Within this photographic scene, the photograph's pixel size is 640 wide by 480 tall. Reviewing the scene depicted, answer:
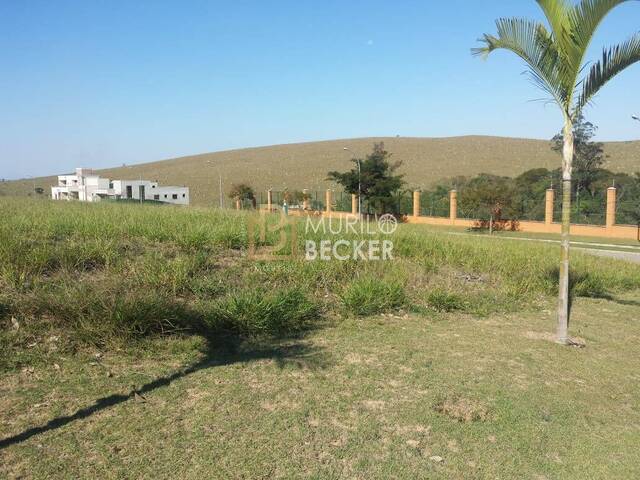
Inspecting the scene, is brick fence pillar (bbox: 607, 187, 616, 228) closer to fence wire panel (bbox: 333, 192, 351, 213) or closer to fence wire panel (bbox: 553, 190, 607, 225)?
fence wire panel (bbox: 553, 190, 607, 225)

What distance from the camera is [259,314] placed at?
5867mm

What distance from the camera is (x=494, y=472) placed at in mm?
3203

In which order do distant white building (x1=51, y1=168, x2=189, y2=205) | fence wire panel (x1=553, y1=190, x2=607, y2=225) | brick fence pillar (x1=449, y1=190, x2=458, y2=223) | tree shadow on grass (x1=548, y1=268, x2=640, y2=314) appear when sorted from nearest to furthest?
tree shadow on grass (x1=548, y1=268, x2=640, y2=314), fence wire panel (x1=553, y1=190, x2=607, y2=225), brick fence pillar (x1=449, y1=190, x2=458, y2=223), distant white building (x1=51, y1=168, x2=189, y2=205)

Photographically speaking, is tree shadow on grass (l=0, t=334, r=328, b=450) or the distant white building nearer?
tree shadow on grass (l=0, t=334, r=328, b=450)

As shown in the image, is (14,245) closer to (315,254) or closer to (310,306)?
(310,306)

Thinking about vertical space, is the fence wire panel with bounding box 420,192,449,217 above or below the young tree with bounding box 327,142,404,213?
below

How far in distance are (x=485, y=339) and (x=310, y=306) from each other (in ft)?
7.56

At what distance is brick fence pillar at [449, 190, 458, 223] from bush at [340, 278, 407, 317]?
26315mm

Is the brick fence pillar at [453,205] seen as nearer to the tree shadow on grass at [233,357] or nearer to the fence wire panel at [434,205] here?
the fence wire panel at [434,205]

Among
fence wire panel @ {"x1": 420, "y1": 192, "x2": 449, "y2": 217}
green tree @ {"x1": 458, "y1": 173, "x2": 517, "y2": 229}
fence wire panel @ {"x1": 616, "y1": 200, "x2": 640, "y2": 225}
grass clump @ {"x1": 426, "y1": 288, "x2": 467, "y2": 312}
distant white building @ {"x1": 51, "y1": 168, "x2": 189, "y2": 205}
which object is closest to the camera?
grass clump @ {"x1": 426, "y1": 288, "x2": 467, "y2": 312}

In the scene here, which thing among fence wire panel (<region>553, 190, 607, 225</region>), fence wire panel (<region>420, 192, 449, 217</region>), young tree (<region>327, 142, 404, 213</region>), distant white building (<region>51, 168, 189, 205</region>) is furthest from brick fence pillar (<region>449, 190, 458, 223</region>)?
distant white building (<region>51, 168, 189, 205</region>)

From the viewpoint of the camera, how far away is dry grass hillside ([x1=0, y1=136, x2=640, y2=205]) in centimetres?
6856

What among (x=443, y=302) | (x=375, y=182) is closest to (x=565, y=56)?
(x=443, y=302)

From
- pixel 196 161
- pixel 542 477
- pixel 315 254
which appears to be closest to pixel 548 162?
pixel 196 161
